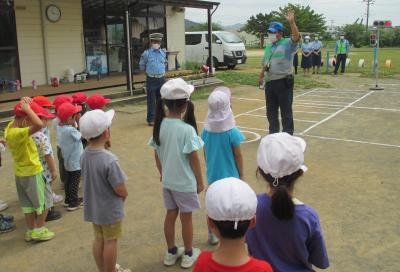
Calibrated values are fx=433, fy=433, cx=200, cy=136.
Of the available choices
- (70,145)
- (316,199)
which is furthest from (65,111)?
(316,199)

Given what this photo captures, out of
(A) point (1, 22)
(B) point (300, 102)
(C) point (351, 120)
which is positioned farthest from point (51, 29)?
(C) point (351, 120)

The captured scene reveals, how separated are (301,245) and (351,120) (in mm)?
7747

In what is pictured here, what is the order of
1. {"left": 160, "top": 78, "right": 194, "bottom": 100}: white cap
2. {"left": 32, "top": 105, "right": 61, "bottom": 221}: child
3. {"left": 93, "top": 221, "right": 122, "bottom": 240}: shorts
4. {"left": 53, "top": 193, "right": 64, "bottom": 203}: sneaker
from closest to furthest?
1. {"left": 93, "top": 221, "right": 122, "bottom": 240}: shorts
2. {"left": 160, "top": 78, "right": 194, "bottom": 100}: white cap
3. {"left": 32, "top": 105, "right": 61, "bottom": 221}: child
4. {"left": 53, "top": 193, "right": 64, "bottom": 203}: sneaker


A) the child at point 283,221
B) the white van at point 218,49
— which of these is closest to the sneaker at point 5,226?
the child at point 283,221

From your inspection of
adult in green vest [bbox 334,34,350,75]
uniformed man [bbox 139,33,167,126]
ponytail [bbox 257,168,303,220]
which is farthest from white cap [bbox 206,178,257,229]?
adult in green vest [bbox 334,34,350,75]

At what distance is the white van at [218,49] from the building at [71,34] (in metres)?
4.64

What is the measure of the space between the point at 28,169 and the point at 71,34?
34.3 feet

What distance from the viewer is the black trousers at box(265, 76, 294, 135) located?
22.6 ft

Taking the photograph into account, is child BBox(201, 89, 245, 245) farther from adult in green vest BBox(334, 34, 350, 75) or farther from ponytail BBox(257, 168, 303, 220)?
adult in green vest BBox(334, 34, 350, 75)

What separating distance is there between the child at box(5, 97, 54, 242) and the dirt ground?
18cm

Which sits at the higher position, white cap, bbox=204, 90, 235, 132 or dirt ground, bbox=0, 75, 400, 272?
white cap, bbox=204, 90, 235, 132

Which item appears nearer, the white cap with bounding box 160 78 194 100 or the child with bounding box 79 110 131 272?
the child with bounding box 79 110 131 272

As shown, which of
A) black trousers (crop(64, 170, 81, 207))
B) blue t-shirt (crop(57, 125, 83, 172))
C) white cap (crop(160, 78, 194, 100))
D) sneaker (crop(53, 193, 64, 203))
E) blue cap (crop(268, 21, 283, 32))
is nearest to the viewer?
white cap (crop(160, 78, 194, 100))

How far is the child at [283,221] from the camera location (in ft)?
6.55
